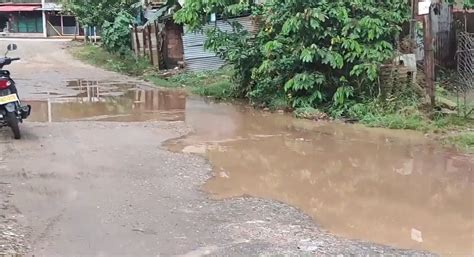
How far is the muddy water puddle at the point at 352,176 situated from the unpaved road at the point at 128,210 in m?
0.32

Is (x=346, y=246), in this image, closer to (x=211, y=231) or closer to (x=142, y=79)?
(x=211, y=231)

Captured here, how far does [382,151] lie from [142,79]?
10934 millimetres

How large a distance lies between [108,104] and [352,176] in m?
7.11

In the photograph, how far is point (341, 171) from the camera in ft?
22.7

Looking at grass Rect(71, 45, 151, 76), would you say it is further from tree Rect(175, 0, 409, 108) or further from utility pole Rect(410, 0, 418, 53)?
utility pole Rect(410, 0, 418, 53)

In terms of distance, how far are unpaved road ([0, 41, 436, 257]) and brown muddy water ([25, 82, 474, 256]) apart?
1.10 feet

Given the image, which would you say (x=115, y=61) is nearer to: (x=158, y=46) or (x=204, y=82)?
(x=158, y=46)

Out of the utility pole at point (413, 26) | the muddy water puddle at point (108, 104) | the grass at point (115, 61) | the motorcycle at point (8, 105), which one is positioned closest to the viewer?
the motorcycle at point (8, 105)

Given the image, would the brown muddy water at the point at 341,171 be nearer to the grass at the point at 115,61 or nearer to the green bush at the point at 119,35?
the grass at the point at 115,61

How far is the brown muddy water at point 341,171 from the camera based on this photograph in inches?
199

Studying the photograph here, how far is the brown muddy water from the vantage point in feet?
16.6

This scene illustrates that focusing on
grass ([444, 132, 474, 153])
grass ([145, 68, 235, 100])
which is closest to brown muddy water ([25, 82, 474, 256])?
grass ([444, 132, 474, 153])

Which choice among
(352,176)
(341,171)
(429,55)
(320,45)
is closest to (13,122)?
(341,171)

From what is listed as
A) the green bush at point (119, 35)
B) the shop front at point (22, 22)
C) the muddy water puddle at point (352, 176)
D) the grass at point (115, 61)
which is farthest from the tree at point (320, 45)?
the shop front at point (22, 22)
